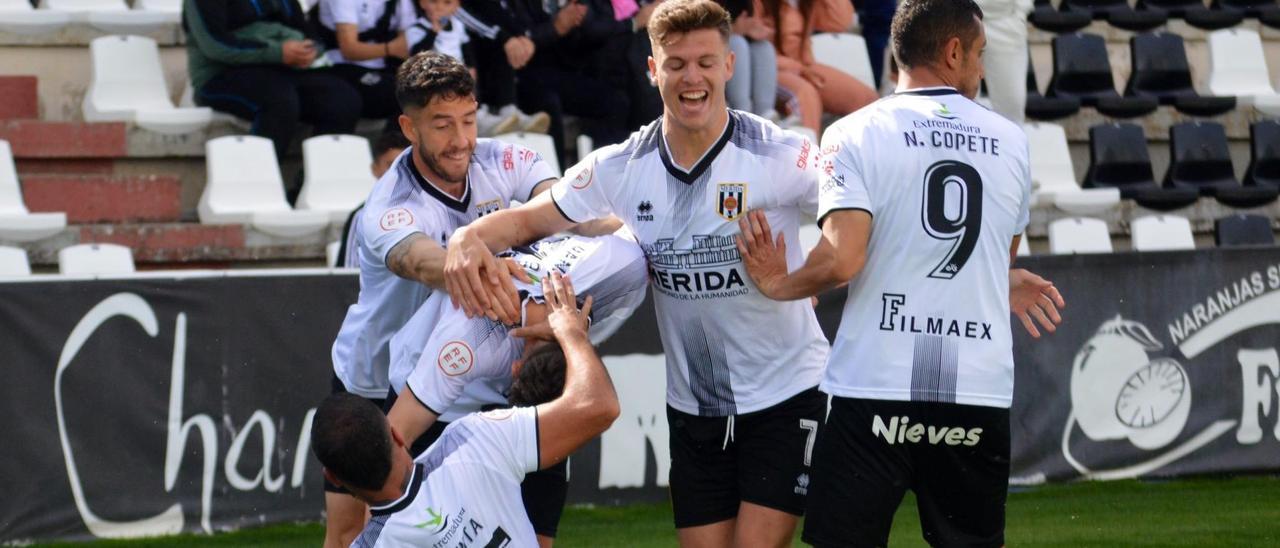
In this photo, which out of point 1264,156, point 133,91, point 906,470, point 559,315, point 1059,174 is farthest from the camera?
point 1264,156

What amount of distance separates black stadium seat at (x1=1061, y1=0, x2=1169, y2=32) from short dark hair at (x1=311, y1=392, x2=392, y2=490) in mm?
10846

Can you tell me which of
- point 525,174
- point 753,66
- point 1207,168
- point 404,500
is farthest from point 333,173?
point 1207,168

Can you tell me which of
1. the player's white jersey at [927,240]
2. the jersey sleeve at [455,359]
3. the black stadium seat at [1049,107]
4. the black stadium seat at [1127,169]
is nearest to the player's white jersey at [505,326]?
the jersey sleeve at [455,359]

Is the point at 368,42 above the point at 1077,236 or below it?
above

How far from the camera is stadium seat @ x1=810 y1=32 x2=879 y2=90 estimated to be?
12.0m

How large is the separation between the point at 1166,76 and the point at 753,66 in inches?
168

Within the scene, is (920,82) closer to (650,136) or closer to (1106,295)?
(650,136)

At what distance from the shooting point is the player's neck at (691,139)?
15.3 ft

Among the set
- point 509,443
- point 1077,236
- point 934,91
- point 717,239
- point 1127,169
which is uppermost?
point 934,91

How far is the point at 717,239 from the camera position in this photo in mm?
4641

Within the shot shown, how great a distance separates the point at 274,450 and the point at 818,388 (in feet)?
12.0

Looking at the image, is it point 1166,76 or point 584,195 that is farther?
point 1166,76

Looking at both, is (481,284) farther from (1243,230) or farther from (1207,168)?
(1207,168)

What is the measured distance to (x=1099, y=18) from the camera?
13781 millimetres
